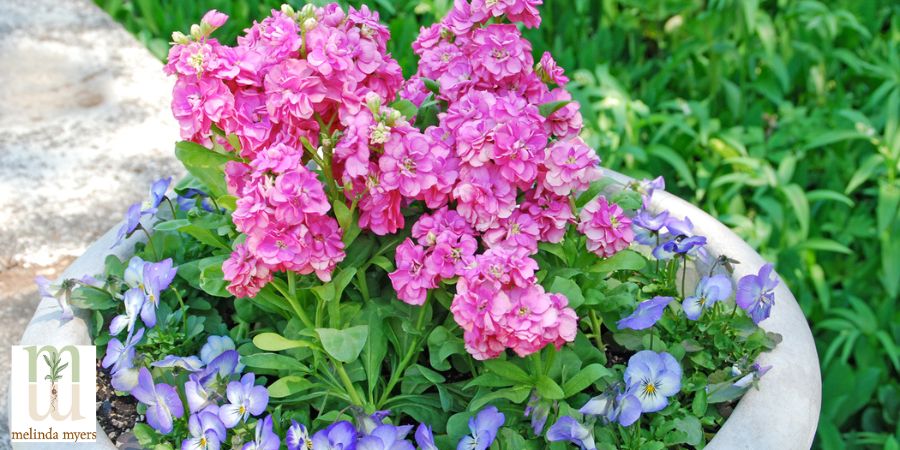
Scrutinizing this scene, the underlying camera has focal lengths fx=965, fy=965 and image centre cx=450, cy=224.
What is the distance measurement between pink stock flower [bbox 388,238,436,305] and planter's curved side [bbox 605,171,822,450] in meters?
0.40

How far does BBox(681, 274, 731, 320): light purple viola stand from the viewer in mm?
1381

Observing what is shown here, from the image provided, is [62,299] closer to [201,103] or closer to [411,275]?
[201,103]

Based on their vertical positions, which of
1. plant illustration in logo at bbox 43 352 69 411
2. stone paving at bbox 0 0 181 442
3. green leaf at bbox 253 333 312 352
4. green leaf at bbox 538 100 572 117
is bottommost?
stone paving at bbox 0 0 181 442

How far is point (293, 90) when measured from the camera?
1138mm

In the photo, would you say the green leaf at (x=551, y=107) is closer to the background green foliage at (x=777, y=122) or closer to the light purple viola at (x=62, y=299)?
the light purple viola at (x=62, y=299)

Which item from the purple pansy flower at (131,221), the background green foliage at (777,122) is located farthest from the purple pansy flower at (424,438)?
the background green foliage at (777,122)


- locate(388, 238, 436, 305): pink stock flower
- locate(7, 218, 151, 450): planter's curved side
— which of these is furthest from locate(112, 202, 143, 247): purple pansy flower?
locate(388, 238, 436, 305): pink stock flower

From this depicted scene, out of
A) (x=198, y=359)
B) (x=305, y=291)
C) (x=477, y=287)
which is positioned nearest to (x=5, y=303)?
(x=198, y=359)

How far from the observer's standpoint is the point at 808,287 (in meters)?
2.28

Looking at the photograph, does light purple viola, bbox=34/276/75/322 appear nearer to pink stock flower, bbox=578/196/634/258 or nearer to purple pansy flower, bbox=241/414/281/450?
purple pansy flower, bbox=241/414/281/450

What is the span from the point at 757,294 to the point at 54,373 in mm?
993

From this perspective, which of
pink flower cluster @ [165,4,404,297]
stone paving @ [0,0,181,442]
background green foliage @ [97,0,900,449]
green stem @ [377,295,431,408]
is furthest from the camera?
background green foliage @ [97,0,900,449]

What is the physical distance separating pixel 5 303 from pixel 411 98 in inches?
37.5

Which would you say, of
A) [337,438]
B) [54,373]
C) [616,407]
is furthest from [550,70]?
[54,373]
